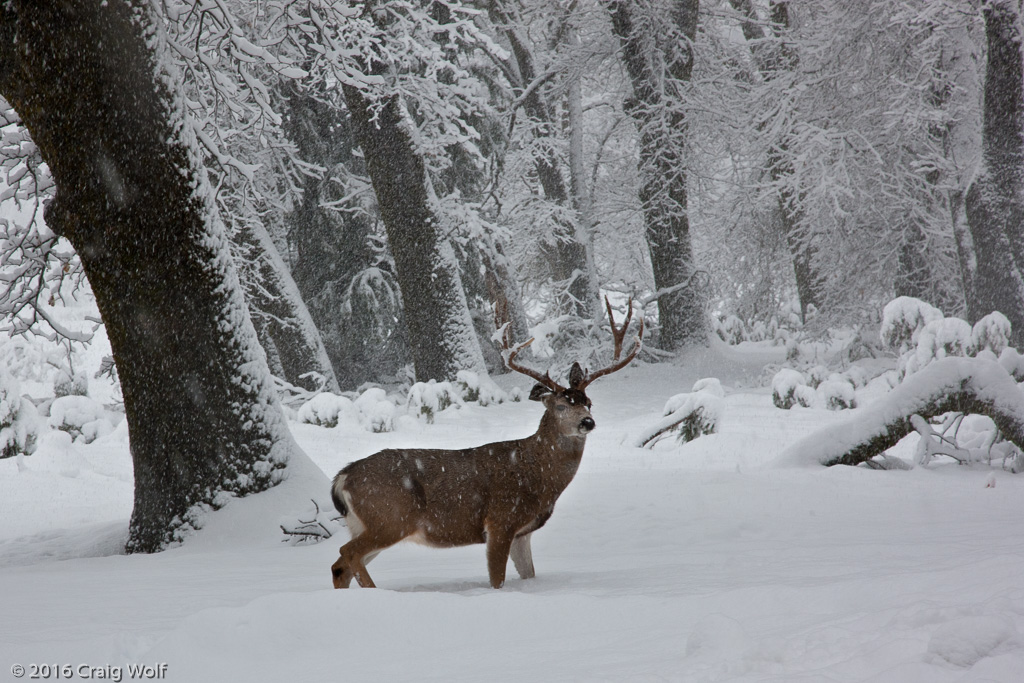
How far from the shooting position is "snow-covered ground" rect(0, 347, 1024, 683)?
2.32m

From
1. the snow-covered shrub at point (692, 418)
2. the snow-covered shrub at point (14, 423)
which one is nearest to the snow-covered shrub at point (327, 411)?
the snow-covered shrub at point (14, 423)

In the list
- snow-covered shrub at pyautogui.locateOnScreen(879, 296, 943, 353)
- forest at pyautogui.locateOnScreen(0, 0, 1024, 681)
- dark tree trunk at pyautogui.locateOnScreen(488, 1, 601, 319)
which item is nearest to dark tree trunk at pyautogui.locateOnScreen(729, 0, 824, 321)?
forest at pyautogui.locateOnScreen(0, 0, 1024, 681)

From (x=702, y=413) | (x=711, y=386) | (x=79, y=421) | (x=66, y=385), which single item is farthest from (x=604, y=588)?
(x=66, y=385)

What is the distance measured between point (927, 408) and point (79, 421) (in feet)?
38.3

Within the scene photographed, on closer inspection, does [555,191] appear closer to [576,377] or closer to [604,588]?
[576,377]

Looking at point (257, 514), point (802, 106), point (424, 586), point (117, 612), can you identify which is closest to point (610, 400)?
point (802, 106)

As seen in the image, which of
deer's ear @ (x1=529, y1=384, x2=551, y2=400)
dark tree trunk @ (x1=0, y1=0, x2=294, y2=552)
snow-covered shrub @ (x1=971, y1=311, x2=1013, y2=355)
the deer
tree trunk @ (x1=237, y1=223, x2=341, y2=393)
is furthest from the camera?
tree trunk @ (x1=237, y1=223, x2=341, y2=393)

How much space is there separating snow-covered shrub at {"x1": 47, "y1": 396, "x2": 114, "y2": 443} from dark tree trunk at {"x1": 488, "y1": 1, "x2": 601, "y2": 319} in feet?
32.1

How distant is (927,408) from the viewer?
741 cm

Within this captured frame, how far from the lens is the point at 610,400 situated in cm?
1445

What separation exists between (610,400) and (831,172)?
667 centimetres

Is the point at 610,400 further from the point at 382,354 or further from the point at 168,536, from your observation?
the point at 168,536

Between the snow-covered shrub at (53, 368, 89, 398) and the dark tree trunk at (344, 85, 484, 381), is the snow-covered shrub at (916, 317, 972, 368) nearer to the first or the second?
the dark tree trunk at (344, 85, 484, 381)

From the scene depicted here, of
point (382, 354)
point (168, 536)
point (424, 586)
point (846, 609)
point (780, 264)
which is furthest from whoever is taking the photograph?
point (780, 264)
